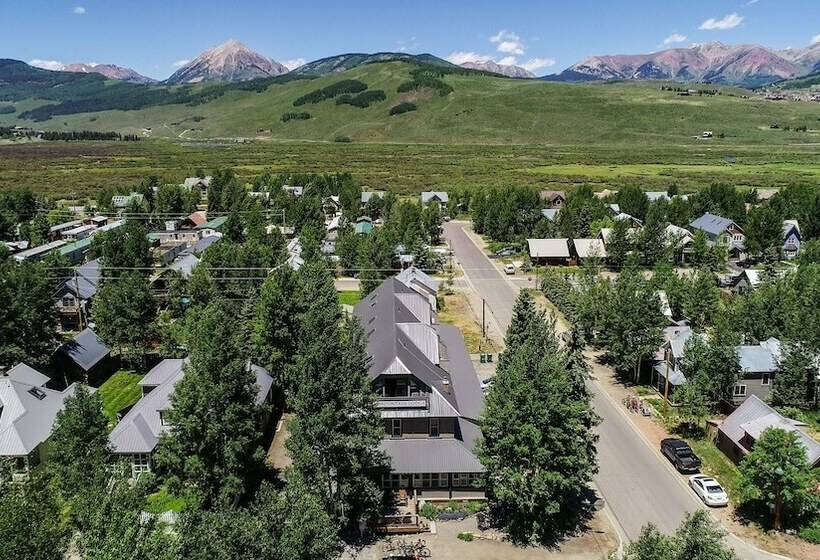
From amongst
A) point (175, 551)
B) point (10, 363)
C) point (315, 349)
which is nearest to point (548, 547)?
point (315, 349)

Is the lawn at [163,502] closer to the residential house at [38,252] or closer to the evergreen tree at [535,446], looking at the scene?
the evergreen tree at [535,446]

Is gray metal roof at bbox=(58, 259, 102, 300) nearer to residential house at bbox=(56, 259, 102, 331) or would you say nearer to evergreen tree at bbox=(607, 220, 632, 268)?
residential house at bbox=(56, 259, 102, 331)

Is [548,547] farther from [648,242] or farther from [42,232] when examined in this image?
[42,232]

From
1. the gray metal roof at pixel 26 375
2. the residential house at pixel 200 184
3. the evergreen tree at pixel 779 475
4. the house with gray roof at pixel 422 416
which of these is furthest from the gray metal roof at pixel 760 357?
the residential house at pixel 200 184

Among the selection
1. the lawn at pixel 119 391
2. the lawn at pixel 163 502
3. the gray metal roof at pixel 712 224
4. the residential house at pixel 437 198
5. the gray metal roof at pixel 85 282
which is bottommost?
the lawn at pixel 163 502

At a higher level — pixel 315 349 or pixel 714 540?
pixel 315 349

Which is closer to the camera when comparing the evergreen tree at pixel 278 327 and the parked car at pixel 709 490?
the parked car at pixel 709 490
